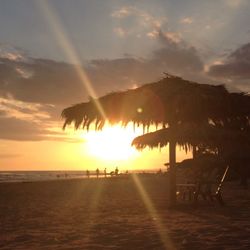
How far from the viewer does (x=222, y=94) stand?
10758mm

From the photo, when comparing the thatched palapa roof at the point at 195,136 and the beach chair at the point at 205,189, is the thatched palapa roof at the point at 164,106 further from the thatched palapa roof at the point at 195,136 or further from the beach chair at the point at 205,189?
the beach chair at the point at 205,189

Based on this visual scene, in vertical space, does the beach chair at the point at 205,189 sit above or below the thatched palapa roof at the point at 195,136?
below

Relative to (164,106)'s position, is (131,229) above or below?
below

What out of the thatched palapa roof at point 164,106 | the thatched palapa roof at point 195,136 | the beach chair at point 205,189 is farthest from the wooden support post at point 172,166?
the thatched palapa roof at point 164,106

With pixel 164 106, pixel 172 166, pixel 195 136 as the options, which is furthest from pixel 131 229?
pixel 172 166

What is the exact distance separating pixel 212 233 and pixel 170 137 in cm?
473

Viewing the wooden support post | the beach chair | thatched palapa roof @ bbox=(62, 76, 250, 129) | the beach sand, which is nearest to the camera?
the beach sand

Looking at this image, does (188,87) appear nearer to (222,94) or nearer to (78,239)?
(222,94)

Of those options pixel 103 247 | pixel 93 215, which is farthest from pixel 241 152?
pixel 103 247

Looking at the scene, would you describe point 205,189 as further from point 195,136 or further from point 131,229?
point 131,229

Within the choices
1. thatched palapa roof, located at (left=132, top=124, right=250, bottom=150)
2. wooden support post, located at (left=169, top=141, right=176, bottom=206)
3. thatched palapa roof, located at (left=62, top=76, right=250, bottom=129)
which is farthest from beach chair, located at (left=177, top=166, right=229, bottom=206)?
thatched palapa roof, located at (left=62, top=76, right=250, bottom=129)

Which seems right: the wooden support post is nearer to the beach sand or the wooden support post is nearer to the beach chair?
the beach chair

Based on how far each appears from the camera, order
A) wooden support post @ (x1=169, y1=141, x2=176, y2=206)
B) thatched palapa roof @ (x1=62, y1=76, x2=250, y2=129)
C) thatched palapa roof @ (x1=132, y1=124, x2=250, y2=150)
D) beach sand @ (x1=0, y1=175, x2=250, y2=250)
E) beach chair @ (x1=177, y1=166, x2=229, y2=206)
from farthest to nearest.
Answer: wooden support post @ (x1=169, y1=141, x2=176, y2=206) → beach chair @ (x1=177, y1=166, x2=229, y2=206) → thatched palapa roof @ (x1=132, y1=124, x2=250, y2=150) → thatched palapa roof @ (x1=62, y1=76, x2=250, y2=129) → beach sand @ (x1=0, y1=175, x2=250, y2=250)

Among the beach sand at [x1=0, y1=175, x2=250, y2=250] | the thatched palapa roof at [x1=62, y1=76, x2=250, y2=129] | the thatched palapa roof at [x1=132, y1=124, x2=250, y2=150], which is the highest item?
the thatched palapa roof at [x1=62, y1=76, x2=250, y2=129]
